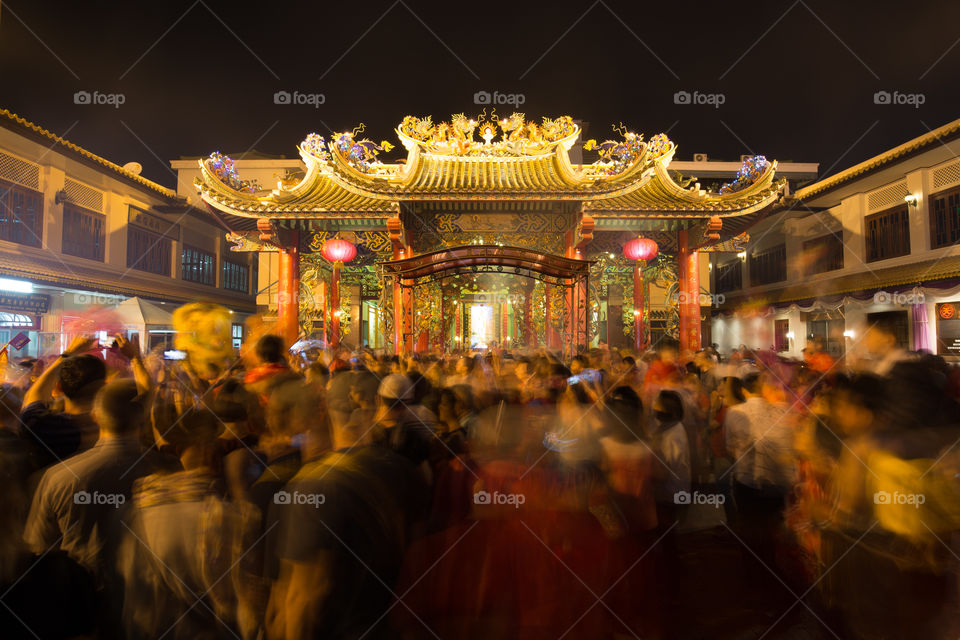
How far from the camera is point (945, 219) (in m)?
15.4

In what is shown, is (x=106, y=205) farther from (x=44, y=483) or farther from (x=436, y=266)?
(x=44, y=483)

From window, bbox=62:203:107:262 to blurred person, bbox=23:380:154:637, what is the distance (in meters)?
18.8

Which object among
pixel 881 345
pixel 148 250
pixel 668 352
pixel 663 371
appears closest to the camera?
pixel 881 345

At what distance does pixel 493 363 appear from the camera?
8.99m

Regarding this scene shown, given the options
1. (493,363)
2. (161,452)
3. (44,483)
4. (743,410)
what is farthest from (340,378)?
(493,363)

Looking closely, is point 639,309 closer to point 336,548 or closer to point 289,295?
point 289,295

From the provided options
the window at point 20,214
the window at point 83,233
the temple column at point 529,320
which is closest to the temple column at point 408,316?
the temple column at point 529,320

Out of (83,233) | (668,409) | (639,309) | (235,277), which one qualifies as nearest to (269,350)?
(668,409)

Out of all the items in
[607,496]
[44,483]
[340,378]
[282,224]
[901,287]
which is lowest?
[607,496]

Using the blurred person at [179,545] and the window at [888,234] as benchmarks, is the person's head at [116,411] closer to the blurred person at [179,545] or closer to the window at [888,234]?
the blurred person at [179,545]

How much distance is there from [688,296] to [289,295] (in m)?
10.3

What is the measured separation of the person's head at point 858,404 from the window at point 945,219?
1676 centimetres

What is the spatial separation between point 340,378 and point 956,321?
18612 mm

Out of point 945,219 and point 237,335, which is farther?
point 237,335
